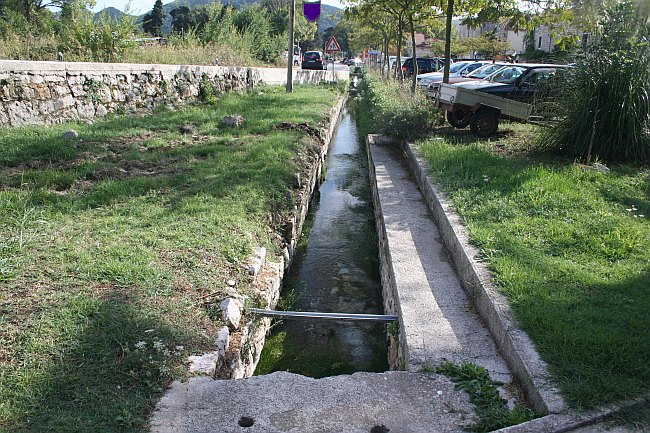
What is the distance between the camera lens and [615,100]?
8.61 metres

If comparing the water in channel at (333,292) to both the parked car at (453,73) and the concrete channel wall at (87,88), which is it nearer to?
the concrete channel wall at (87,88)

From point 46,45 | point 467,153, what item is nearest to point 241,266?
point 467,153

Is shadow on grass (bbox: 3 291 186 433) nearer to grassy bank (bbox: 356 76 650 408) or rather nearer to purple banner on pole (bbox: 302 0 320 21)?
grassy bank (bbox: 356 76 650 408)

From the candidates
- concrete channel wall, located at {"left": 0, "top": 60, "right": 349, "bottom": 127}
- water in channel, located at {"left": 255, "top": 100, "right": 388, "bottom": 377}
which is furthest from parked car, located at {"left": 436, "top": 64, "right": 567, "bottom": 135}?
concrete channel wall, located at {"left": 0, "top": 60, "right": 349, "bottom": 127}

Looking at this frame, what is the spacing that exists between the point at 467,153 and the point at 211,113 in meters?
5.93

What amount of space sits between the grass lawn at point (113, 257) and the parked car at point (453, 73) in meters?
14.5

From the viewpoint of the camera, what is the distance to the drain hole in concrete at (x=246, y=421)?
9.83 ft

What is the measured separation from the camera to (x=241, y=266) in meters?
4.89

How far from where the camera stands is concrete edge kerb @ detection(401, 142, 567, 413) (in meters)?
3.16

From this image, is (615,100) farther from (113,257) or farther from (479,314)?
(113,257)

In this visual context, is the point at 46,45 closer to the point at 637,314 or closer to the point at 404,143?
the point at 404,143


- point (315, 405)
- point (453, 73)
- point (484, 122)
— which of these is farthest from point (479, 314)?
point (453, 73)

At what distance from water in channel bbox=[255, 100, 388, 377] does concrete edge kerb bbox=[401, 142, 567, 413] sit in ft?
→ 3.70

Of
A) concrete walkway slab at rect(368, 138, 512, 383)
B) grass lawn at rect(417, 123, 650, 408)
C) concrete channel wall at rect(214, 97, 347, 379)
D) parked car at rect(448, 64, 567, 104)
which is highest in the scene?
parked car at rect(448, 64, 567, 104)
